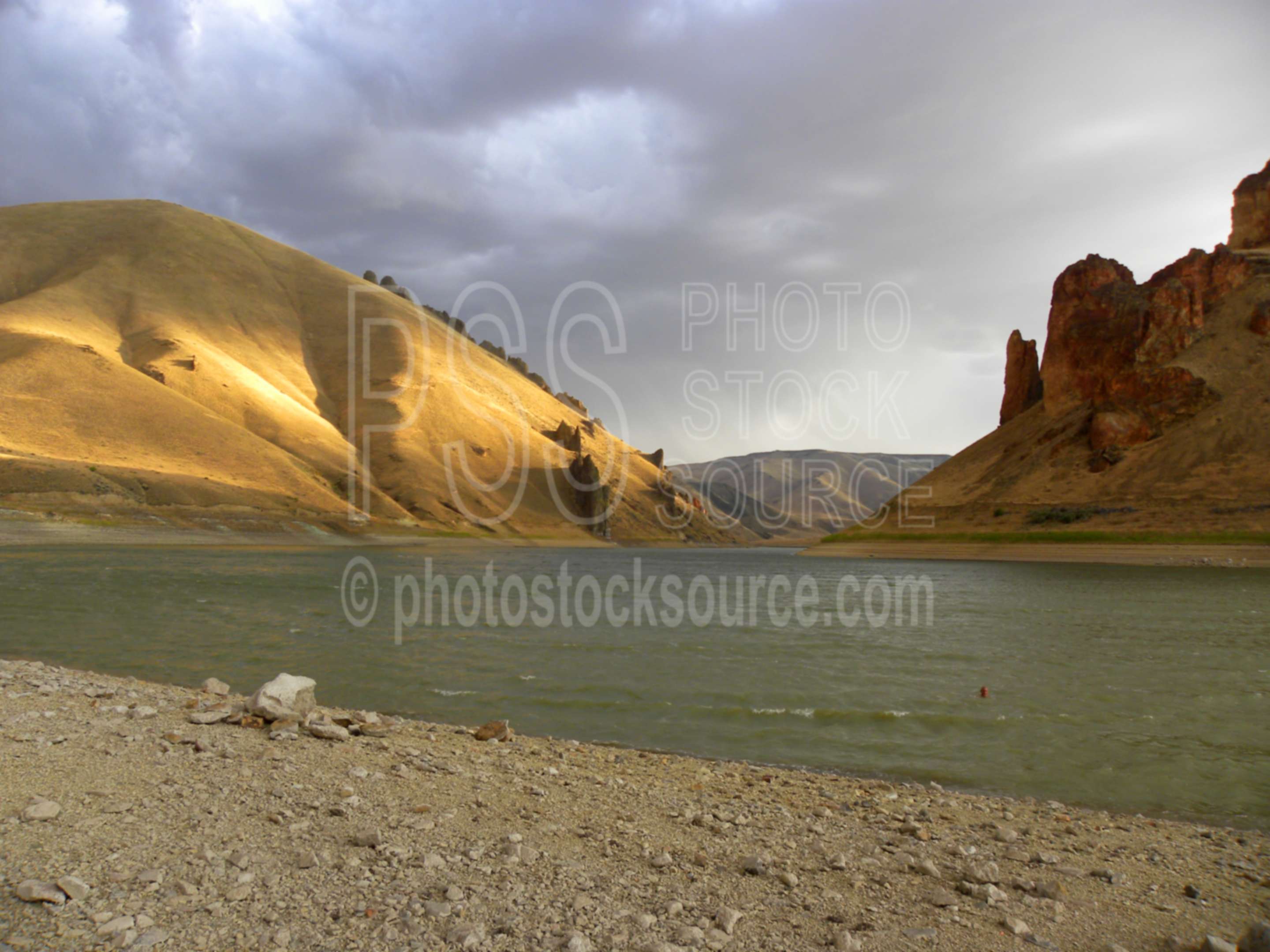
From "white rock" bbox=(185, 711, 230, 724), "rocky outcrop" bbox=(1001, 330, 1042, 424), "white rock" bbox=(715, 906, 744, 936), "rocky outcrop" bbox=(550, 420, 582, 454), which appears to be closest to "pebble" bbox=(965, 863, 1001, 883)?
"white rock" bbox=(715, 906, 744, 936)

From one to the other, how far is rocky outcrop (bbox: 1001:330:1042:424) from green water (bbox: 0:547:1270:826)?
9310cm

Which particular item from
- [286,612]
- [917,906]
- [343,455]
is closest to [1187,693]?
[917,906]

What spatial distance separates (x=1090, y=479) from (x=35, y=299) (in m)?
153

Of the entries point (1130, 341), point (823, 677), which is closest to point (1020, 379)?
point (1130, 341)

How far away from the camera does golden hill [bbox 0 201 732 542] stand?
79188 mm

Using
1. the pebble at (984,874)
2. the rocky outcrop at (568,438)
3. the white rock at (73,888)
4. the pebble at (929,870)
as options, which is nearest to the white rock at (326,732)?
the white rock at (73,888)

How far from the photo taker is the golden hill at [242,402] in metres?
79.2

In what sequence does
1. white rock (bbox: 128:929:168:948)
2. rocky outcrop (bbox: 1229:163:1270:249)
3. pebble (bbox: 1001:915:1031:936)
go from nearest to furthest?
white rock (bbox: 128:929:168:948) → pebble (bbox: 1001:915:1031:936) → rocky outcrop (bbox: 1229:163:1270:249)

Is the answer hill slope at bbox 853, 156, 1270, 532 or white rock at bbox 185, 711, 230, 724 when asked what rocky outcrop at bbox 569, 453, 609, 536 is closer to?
hill slope at bbox 853, 156, 1270, 532

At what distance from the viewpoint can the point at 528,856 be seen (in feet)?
20.3

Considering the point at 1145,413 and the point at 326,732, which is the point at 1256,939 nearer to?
the point at 326,732

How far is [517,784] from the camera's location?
28.1ft

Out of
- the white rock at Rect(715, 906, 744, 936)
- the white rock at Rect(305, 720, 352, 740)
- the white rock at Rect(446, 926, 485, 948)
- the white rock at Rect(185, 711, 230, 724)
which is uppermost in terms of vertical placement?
the white rock at Rect(446, 926, 485, 948)

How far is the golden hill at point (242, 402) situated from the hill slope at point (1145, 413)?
7422 cm
